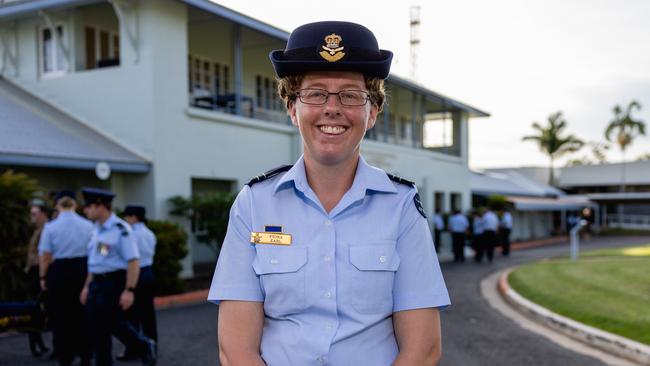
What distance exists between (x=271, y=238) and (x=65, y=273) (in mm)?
5419

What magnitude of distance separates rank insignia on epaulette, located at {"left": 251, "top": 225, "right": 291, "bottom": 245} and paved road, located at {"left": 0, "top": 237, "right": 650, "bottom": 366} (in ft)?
16.1

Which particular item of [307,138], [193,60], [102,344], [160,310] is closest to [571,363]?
[102,344]

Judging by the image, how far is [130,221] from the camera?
729 cm

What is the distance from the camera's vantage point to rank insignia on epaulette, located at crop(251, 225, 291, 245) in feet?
6.38

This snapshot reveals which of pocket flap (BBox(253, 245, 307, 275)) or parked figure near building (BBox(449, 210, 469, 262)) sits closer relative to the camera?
pocket flap (BBox(253, 245, 307, 275))

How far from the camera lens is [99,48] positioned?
14.9 metres

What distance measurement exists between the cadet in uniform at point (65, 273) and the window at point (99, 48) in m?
9.05

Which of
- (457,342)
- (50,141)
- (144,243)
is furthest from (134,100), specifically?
(457,342)

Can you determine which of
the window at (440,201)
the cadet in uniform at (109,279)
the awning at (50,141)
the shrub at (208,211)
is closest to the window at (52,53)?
the awning at (50,141)

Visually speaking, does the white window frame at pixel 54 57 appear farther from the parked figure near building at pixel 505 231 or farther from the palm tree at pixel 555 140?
the palm tree at pixel 555 140

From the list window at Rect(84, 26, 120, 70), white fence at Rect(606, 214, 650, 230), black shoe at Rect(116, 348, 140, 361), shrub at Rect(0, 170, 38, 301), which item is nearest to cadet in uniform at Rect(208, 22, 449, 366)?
black shoe at Rect(116, 348, 140, 361)

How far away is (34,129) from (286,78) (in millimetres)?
12089

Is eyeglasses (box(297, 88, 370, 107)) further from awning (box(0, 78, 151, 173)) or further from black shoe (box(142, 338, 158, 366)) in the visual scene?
awning (box(0, 78, 151, 173))

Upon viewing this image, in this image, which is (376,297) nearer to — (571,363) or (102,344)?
(102,344)
